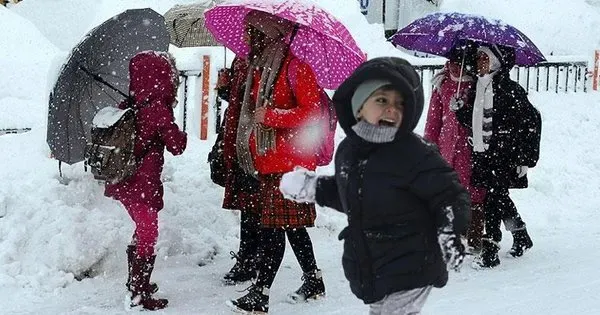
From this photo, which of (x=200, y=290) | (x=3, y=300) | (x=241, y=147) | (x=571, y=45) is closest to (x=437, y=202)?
(x=241, y=147)

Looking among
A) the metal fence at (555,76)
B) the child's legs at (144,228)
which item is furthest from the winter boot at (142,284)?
the metal fence at (555,76)

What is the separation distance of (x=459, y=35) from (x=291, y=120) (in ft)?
6.33

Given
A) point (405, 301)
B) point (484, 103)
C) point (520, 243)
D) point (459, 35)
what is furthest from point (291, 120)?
point (520, 243)

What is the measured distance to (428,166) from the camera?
320 centimetres

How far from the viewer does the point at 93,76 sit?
5016 mm

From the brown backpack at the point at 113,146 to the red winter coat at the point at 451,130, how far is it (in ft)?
8.46

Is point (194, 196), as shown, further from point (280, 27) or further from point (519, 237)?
point (519, 237)

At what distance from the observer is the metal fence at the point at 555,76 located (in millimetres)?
14430

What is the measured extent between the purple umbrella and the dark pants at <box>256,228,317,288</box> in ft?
6.82

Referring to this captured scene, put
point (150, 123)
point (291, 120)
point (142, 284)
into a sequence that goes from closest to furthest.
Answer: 1. point (291, 120)
2. point (150, 123)
3. point (142, 284)

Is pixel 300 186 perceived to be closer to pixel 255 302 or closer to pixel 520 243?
pixel 255 302

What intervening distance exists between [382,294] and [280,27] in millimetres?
2054

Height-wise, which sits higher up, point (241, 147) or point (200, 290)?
point (241, 147)

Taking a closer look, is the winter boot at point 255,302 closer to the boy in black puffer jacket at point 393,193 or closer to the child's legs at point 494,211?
the boy in black puffer jacket at point 393,193
